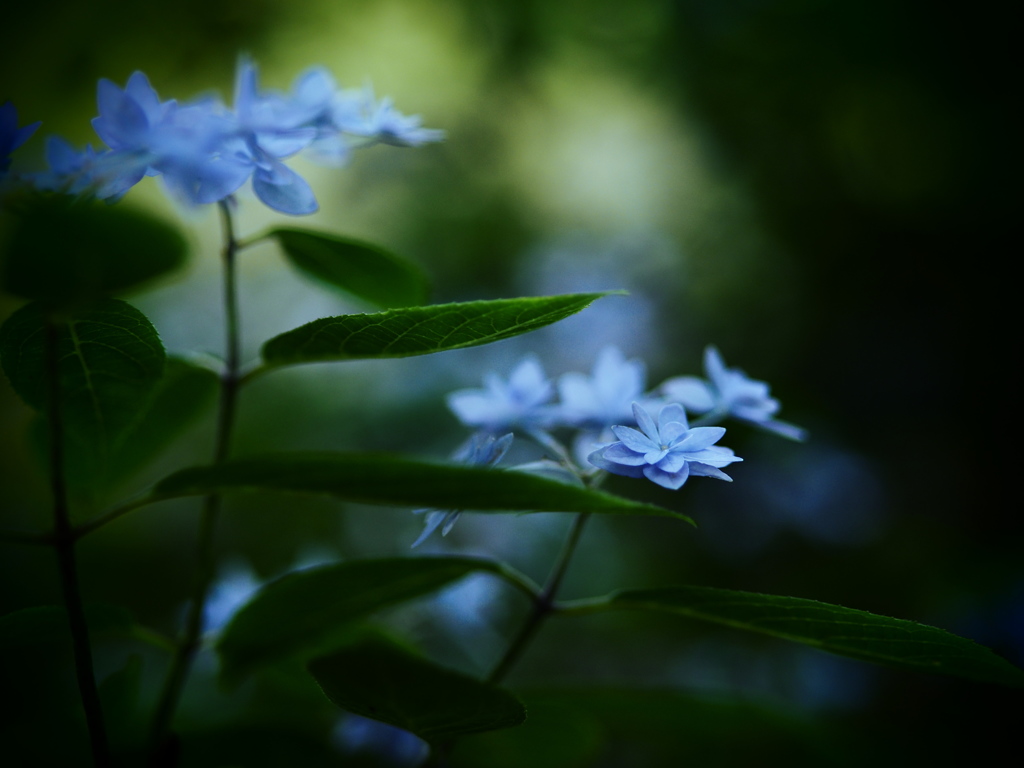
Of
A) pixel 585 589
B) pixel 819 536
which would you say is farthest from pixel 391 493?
pixel 819 536

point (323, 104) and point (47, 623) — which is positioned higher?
point (323, 104)

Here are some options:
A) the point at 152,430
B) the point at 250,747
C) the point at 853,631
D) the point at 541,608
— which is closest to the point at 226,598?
the point at 250,747

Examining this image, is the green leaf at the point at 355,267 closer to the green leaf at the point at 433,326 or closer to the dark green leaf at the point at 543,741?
the green leaf at the point at 433,326

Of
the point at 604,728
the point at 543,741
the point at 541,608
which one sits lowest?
the point at 604,728

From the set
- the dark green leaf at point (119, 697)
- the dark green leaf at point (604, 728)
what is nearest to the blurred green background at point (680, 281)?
the dark green leaf at point (604, 728)

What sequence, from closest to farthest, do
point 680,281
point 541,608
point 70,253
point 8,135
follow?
point 70,253 < point 8,135 < point 541,608 < point 680,281

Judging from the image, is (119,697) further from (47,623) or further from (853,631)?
(853,631)
